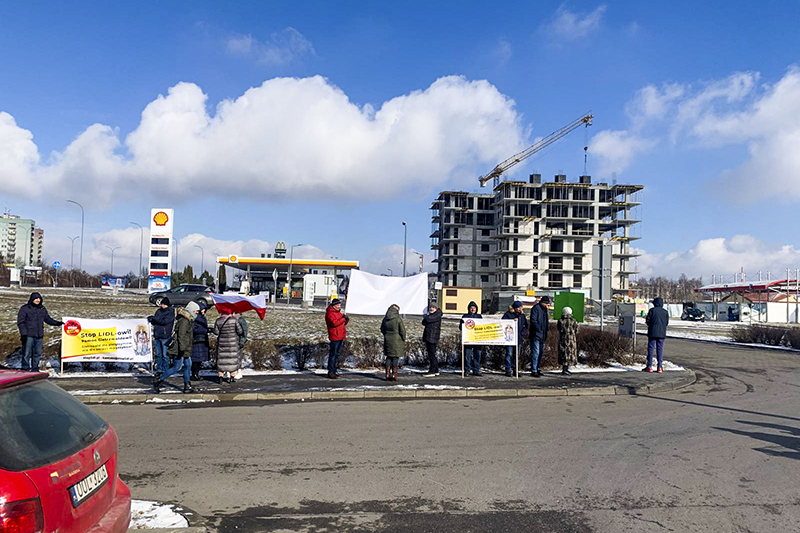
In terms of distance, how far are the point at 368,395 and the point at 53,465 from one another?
28.8 feet

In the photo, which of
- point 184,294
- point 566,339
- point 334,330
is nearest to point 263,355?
point 334,330

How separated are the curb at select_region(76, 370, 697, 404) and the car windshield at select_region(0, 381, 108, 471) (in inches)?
300

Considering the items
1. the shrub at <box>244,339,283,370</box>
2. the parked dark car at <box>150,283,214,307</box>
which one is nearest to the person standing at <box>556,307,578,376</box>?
the shrub at <box>244,339,283,370</box>

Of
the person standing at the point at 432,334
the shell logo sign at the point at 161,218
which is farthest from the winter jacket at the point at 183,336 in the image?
the shell logo sign at the point at 161,218

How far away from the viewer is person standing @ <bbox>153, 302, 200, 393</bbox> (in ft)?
38.0

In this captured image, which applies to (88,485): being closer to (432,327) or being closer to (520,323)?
A: (432,327)

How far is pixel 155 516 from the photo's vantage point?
483 centimetres

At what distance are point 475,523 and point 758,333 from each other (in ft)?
87.0

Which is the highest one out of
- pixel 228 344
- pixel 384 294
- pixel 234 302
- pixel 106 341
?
pixel 384 294

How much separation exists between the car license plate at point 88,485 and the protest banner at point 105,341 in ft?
35.8

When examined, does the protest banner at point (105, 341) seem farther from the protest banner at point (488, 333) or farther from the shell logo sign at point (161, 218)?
the shell logo sign at point (161, 218)

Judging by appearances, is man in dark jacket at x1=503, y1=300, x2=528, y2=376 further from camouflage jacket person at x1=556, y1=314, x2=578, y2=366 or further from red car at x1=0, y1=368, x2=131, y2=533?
red car at x1=0, y1=368, x2=131, y2=533

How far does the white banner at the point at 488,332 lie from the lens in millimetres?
13883

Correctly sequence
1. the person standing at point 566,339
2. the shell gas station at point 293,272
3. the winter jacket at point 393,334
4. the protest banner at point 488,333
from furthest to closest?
1. the shell gas station at point 293,272
2. the person standing at point 566,339
3. the protest banner at point 488,333
4. the winter jacket at point 393,334
